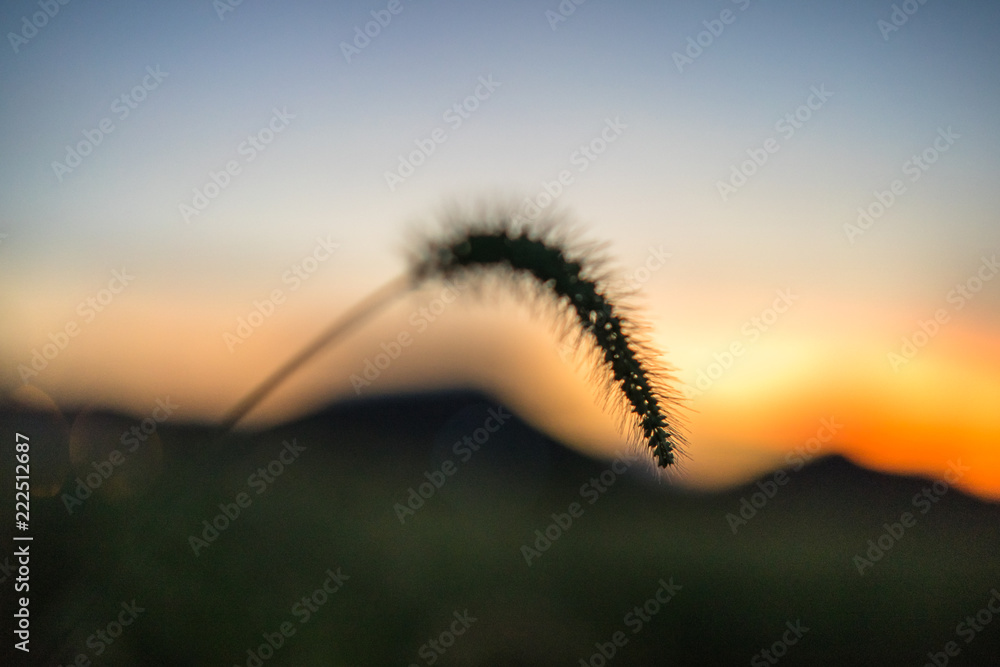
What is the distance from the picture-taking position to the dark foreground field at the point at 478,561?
3822mm

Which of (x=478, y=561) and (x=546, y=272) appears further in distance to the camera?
(x=478, y=561)

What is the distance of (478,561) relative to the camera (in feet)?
23.8

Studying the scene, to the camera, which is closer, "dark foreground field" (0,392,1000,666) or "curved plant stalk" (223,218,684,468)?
"curved plant stalk" (223,218,684,468)

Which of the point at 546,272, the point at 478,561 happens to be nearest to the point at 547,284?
the point at 546,272

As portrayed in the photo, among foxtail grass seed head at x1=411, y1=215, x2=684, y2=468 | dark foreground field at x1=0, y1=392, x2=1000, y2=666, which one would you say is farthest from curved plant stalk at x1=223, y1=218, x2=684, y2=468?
dark foreground field at x1=0, y1=392, x2=1000, y2=666

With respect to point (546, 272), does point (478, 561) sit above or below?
below

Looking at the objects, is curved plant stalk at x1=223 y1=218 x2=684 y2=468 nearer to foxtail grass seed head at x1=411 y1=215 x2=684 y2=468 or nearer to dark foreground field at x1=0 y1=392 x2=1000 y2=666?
foxtail grass seed head at x1=411 y1=215 x2=684 y2=468

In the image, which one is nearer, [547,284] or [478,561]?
[547,284]

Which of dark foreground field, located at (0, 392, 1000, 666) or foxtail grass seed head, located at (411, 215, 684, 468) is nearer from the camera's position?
foxtail grass seed head, located at (411, 215, 684, 468)

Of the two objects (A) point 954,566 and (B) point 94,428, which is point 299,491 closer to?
(B) point 94,428

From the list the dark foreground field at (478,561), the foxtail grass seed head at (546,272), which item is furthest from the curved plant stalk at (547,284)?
the dark foreground field at (478,561)

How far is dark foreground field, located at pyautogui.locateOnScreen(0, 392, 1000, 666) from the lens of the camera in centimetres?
382

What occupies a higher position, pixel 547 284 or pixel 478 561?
pixel 547 284

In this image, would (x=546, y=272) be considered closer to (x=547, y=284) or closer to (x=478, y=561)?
(x=547, y=284)
